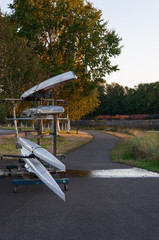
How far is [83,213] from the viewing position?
4.86 metres

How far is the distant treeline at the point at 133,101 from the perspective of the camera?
3305 inches

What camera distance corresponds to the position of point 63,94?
25.6 m

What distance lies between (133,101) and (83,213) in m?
89.6

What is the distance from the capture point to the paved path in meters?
3.94

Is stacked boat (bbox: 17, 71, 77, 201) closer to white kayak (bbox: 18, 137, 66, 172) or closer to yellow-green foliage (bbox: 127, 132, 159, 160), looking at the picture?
white kayak (bbox: 18, 137, 66, 172)

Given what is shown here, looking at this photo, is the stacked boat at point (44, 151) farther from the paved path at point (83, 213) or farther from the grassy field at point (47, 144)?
the grassy field at point (47, 144)

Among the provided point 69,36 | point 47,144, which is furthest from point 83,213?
point 69,36

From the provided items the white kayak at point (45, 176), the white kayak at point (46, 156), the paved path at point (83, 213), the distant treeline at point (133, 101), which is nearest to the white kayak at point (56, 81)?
the white kayak at point (46, 156)

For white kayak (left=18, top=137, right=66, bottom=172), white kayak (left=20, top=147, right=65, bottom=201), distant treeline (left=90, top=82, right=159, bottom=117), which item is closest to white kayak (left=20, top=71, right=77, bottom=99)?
white kayak (left=18, top=137, right=66, bottom=172)

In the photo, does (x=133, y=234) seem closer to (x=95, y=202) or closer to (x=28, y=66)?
(x=95, y=202)

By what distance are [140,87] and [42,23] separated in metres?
72.1

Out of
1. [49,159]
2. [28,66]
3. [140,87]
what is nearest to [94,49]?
[28,66]

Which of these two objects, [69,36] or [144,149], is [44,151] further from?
[69,36]

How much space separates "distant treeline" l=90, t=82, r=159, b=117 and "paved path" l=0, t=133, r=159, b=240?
7928 cm
